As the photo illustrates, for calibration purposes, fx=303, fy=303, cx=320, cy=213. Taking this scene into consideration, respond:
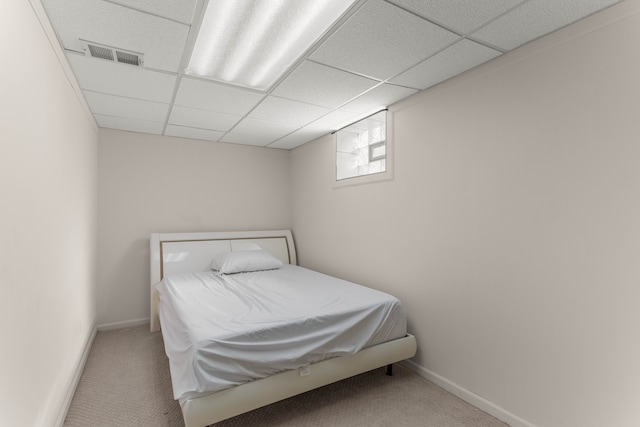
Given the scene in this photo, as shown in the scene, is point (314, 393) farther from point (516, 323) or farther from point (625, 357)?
point (625, 357)

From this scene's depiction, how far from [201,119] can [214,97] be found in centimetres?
68

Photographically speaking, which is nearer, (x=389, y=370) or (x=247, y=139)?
(x=389, y=370)

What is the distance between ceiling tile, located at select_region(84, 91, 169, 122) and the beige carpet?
230 centimetres

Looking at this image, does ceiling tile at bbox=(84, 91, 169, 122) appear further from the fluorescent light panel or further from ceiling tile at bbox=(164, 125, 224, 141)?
the fluorescent light panel

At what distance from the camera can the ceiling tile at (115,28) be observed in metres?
1.49

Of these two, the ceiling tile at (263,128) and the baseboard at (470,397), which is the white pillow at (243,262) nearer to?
the ceiling tile at (263,128)

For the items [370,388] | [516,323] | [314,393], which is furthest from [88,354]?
[516,323]

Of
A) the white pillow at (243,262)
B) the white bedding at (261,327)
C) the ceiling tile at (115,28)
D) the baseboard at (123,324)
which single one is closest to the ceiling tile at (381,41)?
the ceiling tile at (115,28)

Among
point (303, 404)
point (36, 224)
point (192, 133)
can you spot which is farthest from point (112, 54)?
point (303, 404)

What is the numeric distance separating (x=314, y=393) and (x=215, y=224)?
2.62 meters

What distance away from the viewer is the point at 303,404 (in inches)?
83.5

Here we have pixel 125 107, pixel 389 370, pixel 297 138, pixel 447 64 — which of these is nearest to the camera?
pixel 447 64

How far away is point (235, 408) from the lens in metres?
1.75

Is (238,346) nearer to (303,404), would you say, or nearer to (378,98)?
(303,404)
